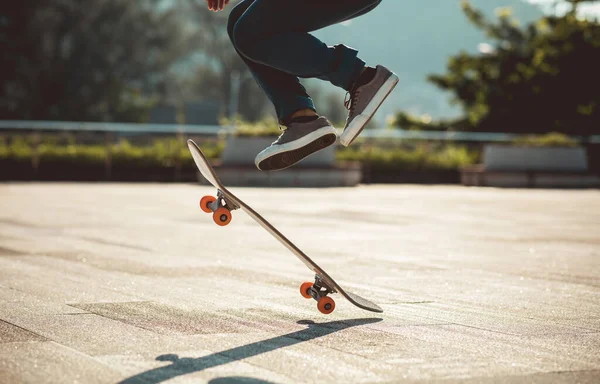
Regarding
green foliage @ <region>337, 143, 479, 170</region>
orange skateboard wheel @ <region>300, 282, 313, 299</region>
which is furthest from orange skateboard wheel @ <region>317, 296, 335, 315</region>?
green foliage @ <region>337, 143, 479, 170</region>

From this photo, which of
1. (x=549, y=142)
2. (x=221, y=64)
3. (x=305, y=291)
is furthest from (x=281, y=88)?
(x=221, y=64)

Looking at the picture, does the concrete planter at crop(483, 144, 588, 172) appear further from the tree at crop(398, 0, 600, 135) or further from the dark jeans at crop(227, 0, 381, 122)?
the dark jeans at crop(227, 0, 381, 122)

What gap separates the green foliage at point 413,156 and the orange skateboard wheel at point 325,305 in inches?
841

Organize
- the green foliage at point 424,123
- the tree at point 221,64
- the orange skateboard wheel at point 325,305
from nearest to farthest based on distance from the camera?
the orange skateboard wheel at point 325,305 < the green foliage at point 424,123 < the tree at point 221,64

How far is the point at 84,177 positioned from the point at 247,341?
2123 cm

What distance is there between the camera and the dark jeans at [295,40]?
3834mm

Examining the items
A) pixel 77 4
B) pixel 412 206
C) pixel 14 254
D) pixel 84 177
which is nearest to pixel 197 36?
pixel 77 4

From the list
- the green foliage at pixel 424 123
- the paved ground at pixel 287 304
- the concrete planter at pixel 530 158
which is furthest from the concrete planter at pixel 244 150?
the green foliage at pixel 424 123

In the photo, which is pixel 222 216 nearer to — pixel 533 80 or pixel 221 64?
pixel 533 80

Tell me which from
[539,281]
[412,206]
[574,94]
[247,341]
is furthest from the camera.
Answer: [574,94]

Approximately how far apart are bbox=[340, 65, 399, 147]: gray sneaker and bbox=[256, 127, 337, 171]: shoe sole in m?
0.09

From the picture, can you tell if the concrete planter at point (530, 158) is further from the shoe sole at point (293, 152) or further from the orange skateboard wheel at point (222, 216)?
the orange skateboard wheel at point (222, 216)

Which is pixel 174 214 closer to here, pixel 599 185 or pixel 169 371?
pixel 169 371

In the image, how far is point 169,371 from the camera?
2.76m
